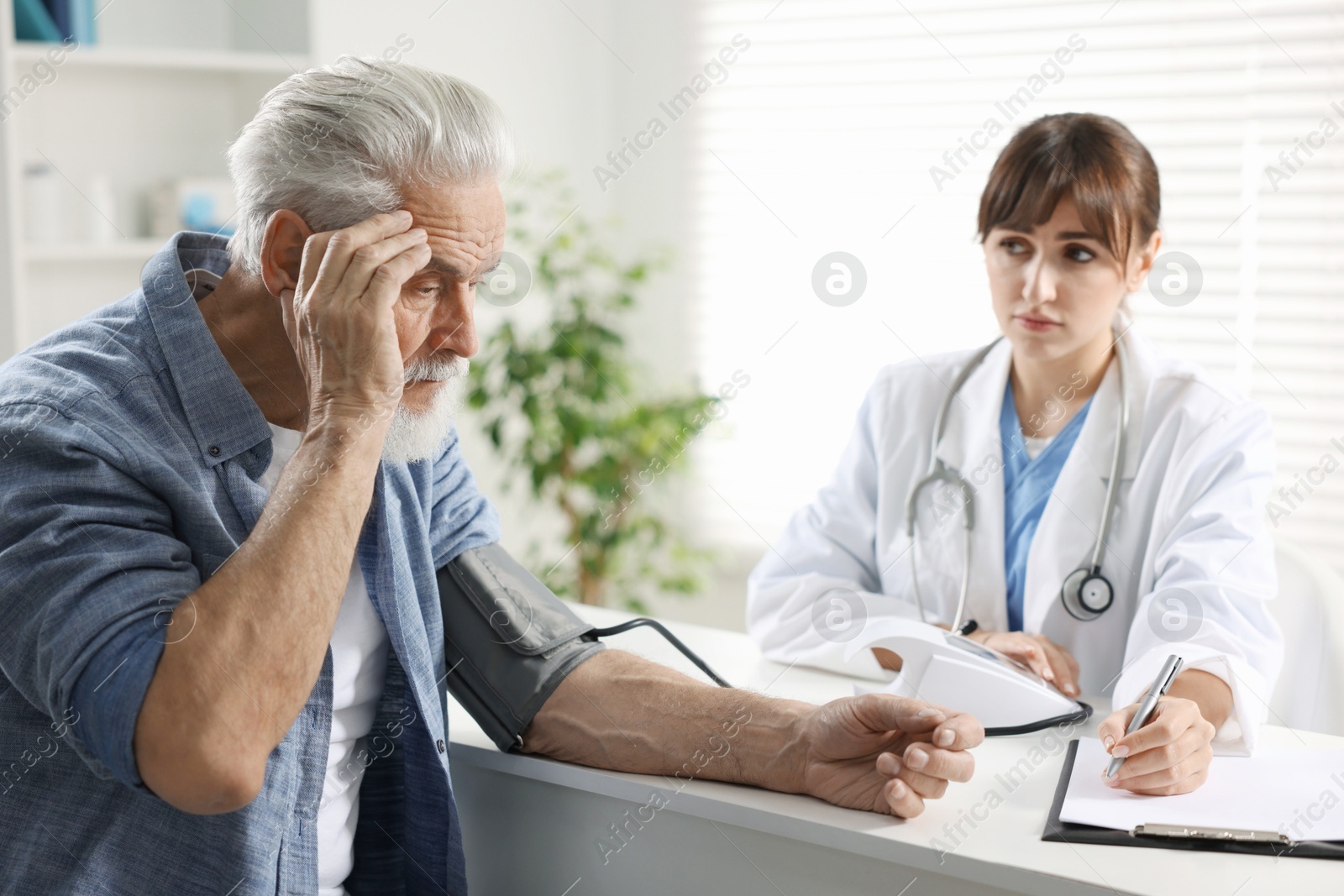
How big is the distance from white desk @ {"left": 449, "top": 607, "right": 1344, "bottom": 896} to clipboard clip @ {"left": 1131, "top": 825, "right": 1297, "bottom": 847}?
16 millimetres

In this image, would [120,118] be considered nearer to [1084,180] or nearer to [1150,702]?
[1084,180]

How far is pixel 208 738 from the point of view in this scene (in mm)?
882

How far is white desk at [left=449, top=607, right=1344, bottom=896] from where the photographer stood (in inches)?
37.1

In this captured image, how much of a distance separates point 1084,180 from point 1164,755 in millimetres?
914

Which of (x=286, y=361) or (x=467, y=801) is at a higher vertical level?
(x=286, y=361)

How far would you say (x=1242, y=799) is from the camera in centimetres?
107

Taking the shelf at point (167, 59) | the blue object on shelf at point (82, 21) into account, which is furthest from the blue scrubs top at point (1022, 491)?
the blue object on shelf at point (82, 21)

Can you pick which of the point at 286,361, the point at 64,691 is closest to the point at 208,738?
the point at 64,691

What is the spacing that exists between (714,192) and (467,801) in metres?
2.34

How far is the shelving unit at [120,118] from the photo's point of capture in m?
2.26

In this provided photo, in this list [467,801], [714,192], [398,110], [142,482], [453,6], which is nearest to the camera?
[142,482]

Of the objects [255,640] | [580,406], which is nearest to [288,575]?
[255,640]

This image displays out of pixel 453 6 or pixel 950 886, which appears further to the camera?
pixel 453 6

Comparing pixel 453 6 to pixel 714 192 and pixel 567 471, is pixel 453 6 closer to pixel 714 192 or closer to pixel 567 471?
pixel 714 192
